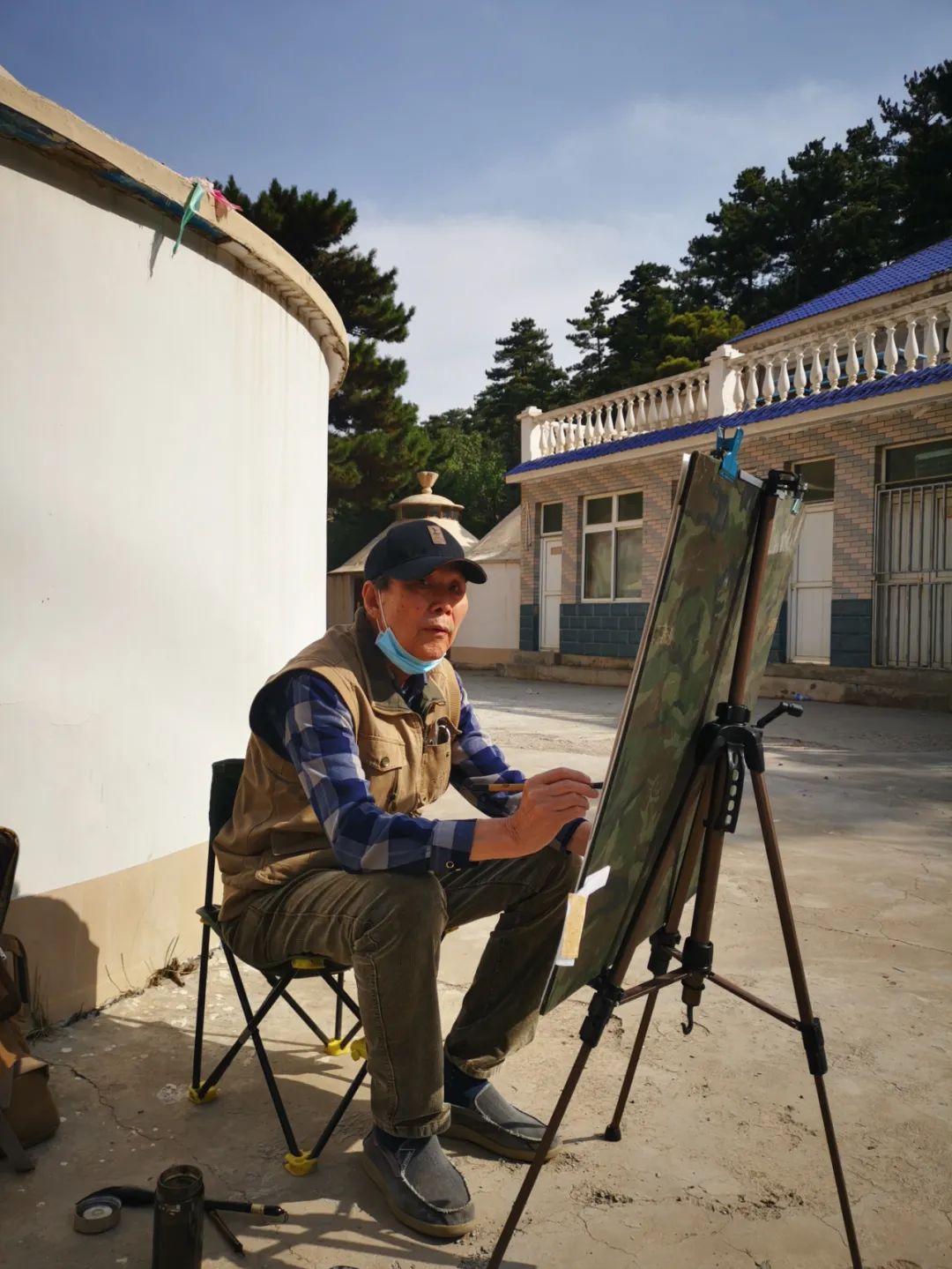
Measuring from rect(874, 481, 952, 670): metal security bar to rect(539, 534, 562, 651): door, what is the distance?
6.70 m

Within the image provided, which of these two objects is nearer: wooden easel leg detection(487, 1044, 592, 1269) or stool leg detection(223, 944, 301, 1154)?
wooden easel leg detection(487, 1044, 592, 1269)

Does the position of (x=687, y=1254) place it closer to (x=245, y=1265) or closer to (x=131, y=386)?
(x=245, y=1265)

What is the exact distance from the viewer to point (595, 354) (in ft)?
123

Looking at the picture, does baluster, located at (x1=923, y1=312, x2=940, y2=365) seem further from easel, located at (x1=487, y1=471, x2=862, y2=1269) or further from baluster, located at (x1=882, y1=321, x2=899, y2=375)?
easel, located at (x1=487, y1=471, x2=862, y2=1269)

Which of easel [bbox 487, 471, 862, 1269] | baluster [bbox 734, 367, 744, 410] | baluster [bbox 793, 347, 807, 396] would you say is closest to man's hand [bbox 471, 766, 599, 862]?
easel [bbox 487, 471, 862, 1269]

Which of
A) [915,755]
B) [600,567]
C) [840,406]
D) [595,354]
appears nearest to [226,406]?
[915,755]

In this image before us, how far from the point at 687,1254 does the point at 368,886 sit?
0.97 meters

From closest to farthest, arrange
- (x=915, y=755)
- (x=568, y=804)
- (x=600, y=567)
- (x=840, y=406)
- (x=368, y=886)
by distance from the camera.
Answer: (x=568, y=804)
(x=368, y=886)
(x=915, y=755)
(x=840, y=406)
(x=600, y=567)

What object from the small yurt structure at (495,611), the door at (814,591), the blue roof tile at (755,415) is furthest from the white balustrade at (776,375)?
the small yurt structure at (495,611)

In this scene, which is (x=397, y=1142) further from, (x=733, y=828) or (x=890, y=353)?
(x=890, y=353)

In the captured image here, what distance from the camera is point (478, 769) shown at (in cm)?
263

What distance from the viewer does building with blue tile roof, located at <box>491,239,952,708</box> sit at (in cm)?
1151

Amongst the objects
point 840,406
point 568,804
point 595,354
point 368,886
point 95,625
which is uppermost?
point 595,354

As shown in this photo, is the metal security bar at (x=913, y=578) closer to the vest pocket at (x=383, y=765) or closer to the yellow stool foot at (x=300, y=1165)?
the vest pocket at (x=383, y=765)
